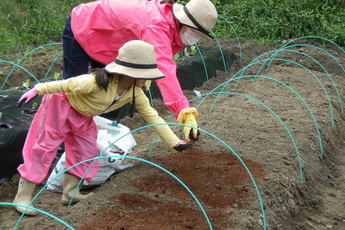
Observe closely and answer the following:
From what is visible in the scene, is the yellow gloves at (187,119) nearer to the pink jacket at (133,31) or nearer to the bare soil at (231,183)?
the pink jacket at (133,31)

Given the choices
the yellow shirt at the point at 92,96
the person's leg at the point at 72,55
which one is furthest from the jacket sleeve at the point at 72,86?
the person's leg at the point at 72,55

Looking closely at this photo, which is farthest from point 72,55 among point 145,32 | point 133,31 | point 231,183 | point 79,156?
point 231,183

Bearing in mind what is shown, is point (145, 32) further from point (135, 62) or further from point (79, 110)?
point (79, 110)

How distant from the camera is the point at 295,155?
3908 millimetres

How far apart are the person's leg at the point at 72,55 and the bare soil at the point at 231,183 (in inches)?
31.4

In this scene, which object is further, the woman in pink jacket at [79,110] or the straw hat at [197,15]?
the straw hat at [197,15]

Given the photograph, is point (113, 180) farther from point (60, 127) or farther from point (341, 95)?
point (341, 95)

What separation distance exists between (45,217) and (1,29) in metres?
5.21

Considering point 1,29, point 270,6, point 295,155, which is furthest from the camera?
point 270,6

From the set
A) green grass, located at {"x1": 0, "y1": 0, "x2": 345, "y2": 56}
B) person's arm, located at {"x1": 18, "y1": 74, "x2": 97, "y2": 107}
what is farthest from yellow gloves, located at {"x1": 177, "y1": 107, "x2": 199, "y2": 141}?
green grass, located at {"x1": 0, "y1": 0, "x2": 345, "y2": 56}

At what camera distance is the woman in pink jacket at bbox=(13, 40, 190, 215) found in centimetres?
272

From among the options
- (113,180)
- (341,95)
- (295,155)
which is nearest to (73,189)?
(113,180)

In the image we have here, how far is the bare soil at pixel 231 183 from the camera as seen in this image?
290cm

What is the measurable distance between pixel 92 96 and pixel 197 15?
81cm
